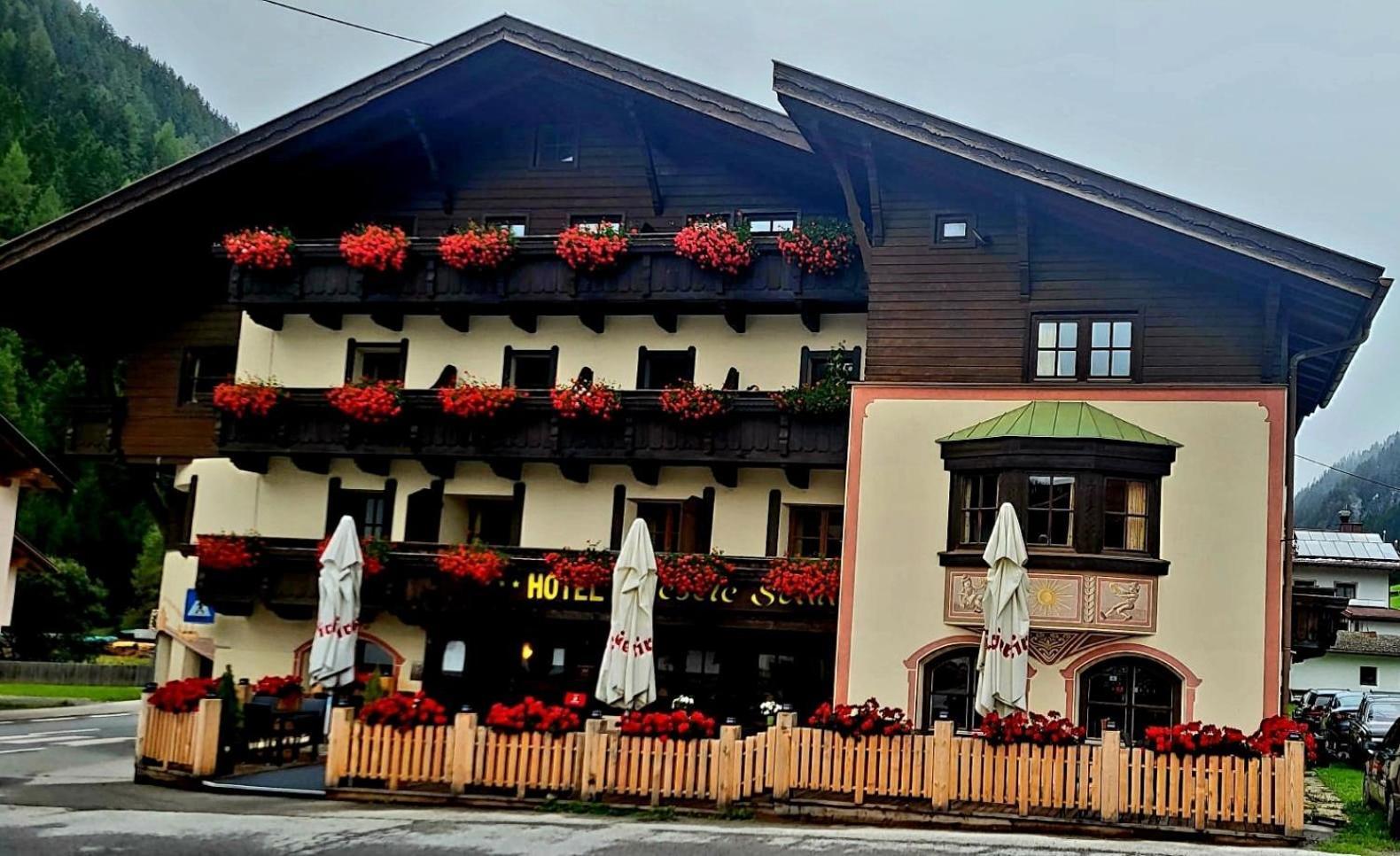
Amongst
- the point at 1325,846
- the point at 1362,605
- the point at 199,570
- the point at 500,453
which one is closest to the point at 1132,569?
the point at 1325,846

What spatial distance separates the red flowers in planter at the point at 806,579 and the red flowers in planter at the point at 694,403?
265cm

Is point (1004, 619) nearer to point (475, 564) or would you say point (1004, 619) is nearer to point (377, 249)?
point (475, 564)

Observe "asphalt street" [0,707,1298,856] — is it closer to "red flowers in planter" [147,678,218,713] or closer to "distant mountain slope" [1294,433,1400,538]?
"red flowers in planter" [147,678,218,713]

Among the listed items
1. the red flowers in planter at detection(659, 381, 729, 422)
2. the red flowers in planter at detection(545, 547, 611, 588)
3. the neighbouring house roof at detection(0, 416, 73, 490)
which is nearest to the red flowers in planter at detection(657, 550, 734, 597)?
the red flowers in planter at detection(545, 547, 611, 588)

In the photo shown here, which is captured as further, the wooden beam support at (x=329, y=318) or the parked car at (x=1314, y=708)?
the parked car at (x=1314, y=708)

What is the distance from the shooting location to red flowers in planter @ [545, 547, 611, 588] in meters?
24.1

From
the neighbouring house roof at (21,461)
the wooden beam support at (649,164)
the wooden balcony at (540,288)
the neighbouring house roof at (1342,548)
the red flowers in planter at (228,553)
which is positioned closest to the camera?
the wooden balcony at (540,288)

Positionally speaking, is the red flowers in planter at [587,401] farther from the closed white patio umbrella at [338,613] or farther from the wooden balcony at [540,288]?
the closed white patio umbrella at [338,613]

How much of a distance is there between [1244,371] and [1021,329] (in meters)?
3.12

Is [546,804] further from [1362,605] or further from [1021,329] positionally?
[1362,605]

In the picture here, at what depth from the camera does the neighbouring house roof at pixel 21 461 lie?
3176cm

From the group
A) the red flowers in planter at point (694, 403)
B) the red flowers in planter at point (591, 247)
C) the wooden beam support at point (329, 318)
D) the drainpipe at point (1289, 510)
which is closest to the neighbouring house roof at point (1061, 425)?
the drainpipe at point (1289, 510)

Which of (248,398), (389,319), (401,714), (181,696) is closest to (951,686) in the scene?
(401,714)

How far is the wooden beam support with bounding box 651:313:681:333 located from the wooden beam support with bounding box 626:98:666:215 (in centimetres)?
191
